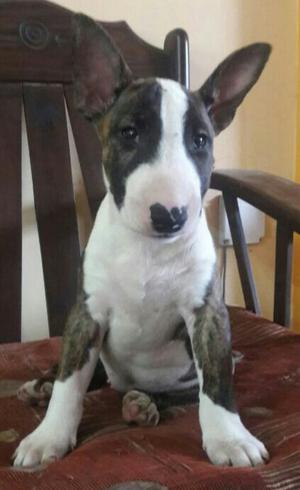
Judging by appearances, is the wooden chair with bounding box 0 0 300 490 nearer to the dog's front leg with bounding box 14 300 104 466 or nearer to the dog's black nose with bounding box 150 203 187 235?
the dog's front leg with bounding box 14 300 104 466

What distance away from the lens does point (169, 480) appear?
2.42 feet

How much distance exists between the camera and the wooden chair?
3.09ft

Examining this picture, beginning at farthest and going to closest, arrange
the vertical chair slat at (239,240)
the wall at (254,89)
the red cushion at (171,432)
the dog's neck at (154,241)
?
the wall at (254,89) < the vertical chair slat at (239,240) < the dog's neck at (154,241) < the red cushion at (171,432)

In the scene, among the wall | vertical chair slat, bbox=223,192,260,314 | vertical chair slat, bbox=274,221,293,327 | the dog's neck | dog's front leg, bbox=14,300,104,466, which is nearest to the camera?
dog's front leg, bbox=14,300,104,466

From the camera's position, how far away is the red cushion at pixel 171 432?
0.75 m

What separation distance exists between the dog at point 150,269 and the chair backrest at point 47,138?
12.4 inches

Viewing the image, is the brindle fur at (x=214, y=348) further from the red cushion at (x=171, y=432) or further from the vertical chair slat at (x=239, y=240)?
the vertical chair slat at (x=239, y=240)

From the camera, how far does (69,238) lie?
138 centimetres

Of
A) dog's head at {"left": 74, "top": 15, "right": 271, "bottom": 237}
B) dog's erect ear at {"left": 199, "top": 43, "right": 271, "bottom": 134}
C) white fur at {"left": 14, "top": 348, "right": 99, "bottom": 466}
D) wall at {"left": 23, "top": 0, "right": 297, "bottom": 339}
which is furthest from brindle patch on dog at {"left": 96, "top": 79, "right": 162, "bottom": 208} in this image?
wall at {"left": 23, "top": 0, "right": 297, "bottom": 339}

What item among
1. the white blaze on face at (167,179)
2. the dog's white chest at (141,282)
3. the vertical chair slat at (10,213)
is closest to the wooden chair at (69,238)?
the vertical chair slat at (10,213)

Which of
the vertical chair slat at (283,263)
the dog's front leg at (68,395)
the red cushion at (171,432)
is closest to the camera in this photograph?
the red cushion at (171,432)

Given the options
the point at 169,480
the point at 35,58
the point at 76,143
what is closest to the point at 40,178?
the point at 76,143

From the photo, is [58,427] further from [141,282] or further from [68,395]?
[141,282]

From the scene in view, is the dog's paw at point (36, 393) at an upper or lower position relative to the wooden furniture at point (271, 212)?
lower
